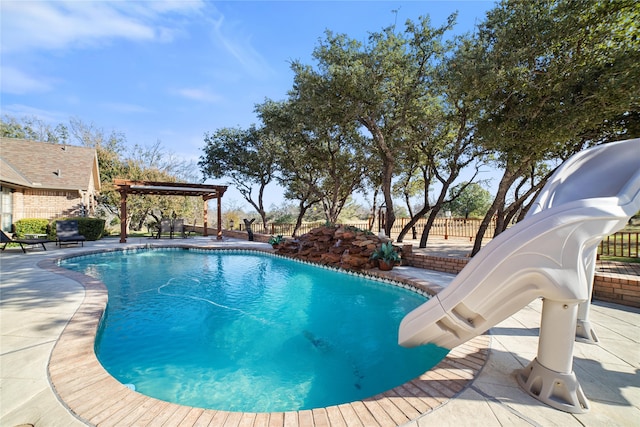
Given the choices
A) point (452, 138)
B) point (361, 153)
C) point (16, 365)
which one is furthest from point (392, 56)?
point (16, 365)

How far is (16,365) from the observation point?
9.32 feet

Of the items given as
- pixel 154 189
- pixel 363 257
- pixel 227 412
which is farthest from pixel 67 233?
pixel 227 412

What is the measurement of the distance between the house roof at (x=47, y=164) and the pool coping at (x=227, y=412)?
17998mm

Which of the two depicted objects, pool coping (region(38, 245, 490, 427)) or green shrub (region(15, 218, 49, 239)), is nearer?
pool coping (region(38, 245, 490, 427))

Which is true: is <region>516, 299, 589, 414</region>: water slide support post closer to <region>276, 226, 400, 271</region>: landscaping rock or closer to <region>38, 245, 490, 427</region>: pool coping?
<region>38, 245, 490, 427</region>: pool coping

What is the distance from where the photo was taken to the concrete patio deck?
6.82ft

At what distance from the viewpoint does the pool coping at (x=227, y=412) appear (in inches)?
82.4

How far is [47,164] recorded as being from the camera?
1783 centimetres

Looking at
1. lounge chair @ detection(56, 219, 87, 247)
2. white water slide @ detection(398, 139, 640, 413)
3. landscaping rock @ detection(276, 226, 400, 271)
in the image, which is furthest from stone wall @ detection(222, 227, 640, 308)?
lounge chair @ detection(56, 219, 87, 247)

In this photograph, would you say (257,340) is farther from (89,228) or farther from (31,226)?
(31,226)

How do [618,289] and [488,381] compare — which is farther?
[618,289]

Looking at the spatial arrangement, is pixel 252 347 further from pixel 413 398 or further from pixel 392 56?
pixel 392 56

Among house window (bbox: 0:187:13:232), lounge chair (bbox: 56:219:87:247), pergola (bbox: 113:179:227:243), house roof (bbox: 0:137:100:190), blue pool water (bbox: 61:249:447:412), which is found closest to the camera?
blue pool water (bbox: 61:249:447:412)

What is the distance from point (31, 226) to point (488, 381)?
2096cm
